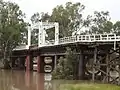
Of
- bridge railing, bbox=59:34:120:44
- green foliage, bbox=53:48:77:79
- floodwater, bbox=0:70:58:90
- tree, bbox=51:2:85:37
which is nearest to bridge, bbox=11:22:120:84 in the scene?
bridge railing, bbox=59:34:120:44

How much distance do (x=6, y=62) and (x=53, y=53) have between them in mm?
25805

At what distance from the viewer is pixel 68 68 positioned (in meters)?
45.5

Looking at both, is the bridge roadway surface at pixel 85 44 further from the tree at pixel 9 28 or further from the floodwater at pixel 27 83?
the tree at pixel 9 28

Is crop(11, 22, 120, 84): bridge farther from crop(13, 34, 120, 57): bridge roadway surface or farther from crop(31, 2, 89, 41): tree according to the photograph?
crop(31, 2, 89, 41): tree

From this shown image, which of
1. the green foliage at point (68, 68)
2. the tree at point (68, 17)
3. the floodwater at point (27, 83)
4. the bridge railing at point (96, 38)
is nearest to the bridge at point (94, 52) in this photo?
the bridge railing at point (96, 38)

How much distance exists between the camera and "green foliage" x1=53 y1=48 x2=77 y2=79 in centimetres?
4522

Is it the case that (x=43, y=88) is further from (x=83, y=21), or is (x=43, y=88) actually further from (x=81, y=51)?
(x=83, y=21)

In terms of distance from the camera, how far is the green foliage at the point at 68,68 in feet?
148

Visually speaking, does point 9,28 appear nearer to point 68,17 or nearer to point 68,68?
point 68,17

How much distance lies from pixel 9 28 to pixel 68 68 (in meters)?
37.0

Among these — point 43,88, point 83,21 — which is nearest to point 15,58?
point 83,21

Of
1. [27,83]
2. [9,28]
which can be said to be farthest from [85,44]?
[9,28]

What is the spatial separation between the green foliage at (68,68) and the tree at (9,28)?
3518cm

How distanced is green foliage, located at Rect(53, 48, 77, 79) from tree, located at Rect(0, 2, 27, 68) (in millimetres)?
35177
